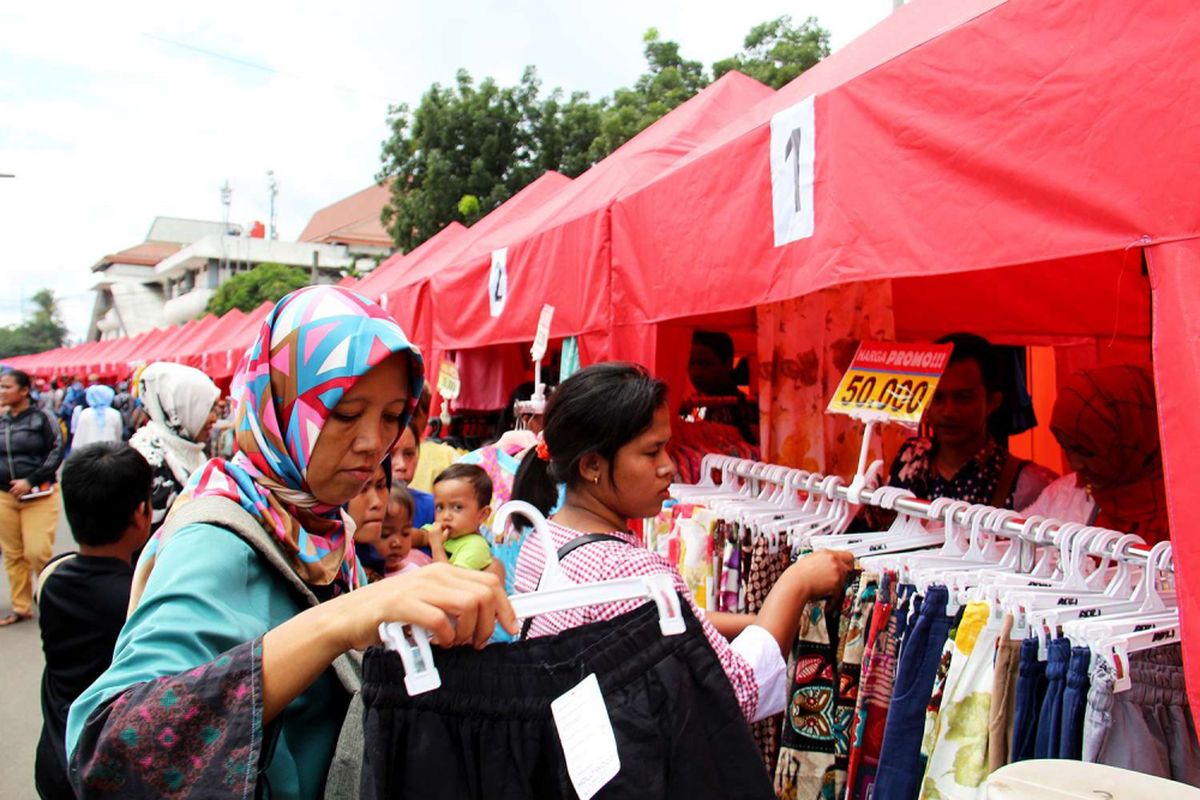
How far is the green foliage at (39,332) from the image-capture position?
3378 inches

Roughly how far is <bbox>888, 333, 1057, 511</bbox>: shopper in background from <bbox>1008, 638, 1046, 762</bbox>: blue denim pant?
120 centimetres

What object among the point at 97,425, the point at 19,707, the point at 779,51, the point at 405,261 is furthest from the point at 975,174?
the point at 779,51

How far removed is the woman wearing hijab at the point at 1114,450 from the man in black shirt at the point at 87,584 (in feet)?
9.85

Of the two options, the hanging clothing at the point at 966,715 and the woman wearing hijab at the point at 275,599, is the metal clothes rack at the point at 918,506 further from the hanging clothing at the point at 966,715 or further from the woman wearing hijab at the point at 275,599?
the woman wearing hijab at the point at 275,599

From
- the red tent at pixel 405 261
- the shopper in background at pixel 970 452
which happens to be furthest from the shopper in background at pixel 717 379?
the red tent at pixel 405 261

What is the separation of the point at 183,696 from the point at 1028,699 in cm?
152

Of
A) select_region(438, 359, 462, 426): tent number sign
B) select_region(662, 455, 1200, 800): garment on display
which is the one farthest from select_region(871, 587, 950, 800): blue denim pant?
select_region(438, 359, 462, 426): tent number sign

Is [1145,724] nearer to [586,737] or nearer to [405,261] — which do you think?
[586,737]

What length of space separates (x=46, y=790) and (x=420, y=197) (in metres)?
18.6

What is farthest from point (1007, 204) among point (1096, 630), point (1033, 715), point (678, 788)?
point (678, 788)

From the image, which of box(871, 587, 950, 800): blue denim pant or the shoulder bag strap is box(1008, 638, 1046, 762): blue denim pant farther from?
the shoulder bag strap

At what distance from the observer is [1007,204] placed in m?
1.67

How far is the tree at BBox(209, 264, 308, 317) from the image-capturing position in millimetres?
30795

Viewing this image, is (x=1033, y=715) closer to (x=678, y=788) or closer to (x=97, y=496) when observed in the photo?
(x=678, y=788)
